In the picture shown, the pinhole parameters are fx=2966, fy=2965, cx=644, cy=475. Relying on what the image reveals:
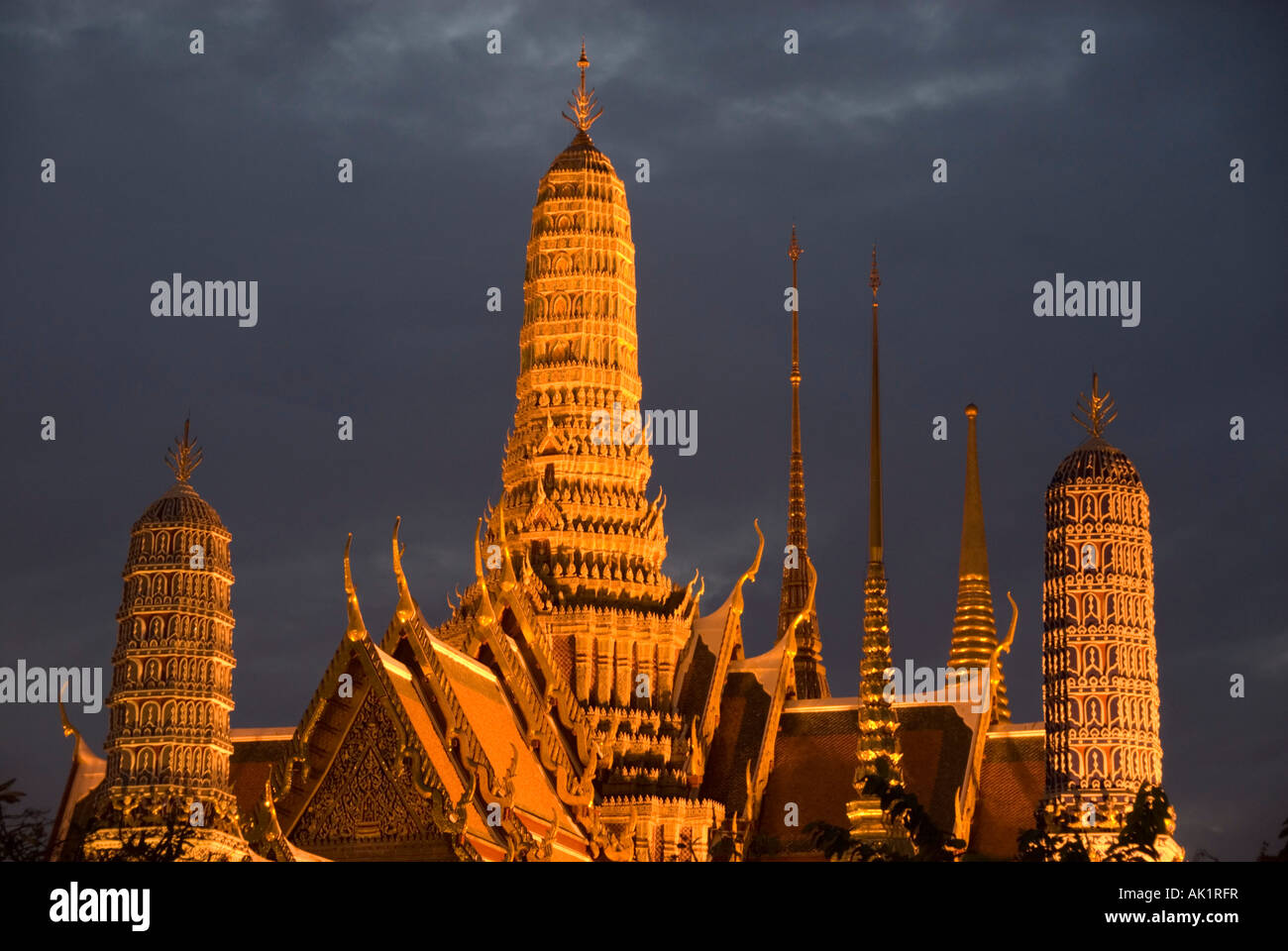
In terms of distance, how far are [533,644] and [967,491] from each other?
63.2ft

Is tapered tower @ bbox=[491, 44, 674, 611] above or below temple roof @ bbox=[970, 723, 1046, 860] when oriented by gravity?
above

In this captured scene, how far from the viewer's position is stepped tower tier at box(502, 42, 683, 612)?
59.3 m

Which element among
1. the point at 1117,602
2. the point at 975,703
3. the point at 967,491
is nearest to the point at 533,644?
the point at 975,703

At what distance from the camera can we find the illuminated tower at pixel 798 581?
72.2 metres

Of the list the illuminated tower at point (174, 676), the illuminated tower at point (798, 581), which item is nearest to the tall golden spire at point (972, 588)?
the illuminated tower at point (798, 581)

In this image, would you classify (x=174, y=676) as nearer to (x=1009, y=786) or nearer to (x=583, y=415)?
(x=583, y=415)

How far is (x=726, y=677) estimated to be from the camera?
60.9m
